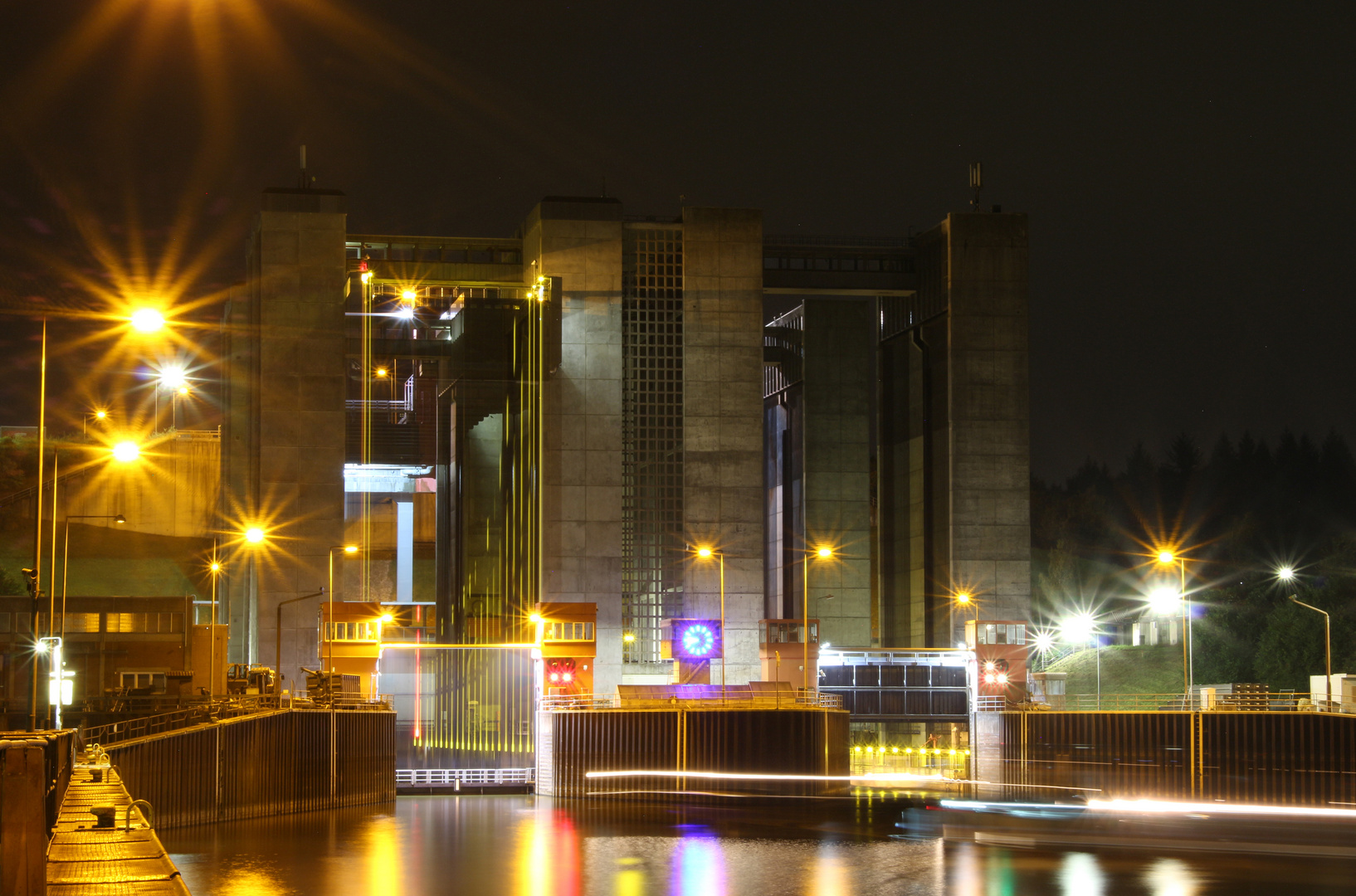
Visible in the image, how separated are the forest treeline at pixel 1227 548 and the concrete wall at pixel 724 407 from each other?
27.3m

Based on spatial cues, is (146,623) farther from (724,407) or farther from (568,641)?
(724,407)

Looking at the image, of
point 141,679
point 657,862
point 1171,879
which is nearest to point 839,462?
point 141,679

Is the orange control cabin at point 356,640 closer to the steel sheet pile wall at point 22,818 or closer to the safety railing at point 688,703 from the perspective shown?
the safety railing at point 688,703

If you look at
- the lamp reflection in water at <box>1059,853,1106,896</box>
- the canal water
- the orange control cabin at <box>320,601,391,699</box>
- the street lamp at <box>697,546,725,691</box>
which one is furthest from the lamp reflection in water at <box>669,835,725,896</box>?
the orange control cabin at <box>320,601,391,699</box>

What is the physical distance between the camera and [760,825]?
53.3 meters

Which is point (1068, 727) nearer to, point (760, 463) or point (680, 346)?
point (760, 463)

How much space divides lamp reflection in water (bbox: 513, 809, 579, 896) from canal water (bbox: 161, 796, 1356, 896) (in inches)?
2.7

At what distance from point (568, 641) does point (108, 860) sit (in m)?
56.9

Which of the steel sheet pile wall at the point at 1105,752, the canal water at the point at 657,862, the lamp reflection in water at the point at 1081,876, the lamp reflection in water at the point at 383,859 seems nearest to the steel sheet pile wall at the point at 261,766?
the canal water at the point at 657,862

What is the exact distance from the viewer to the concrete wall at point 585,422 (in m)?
78.1

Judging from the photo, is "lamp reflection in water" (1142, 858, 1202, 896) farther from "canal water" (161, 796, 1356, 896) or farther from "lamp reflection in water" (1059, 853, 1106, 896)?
"lamp reflection in water" (1059, 853, 1106, 896)

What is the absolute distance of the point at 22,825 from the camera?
14.1 m

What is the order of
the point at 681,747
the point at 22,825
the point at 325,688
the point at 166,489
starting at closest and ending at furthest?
the point at 22,825, the point at 681,747, the point at 325,688, the point at 166,489

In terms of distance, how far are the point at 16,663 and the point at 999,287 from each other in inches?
2280
